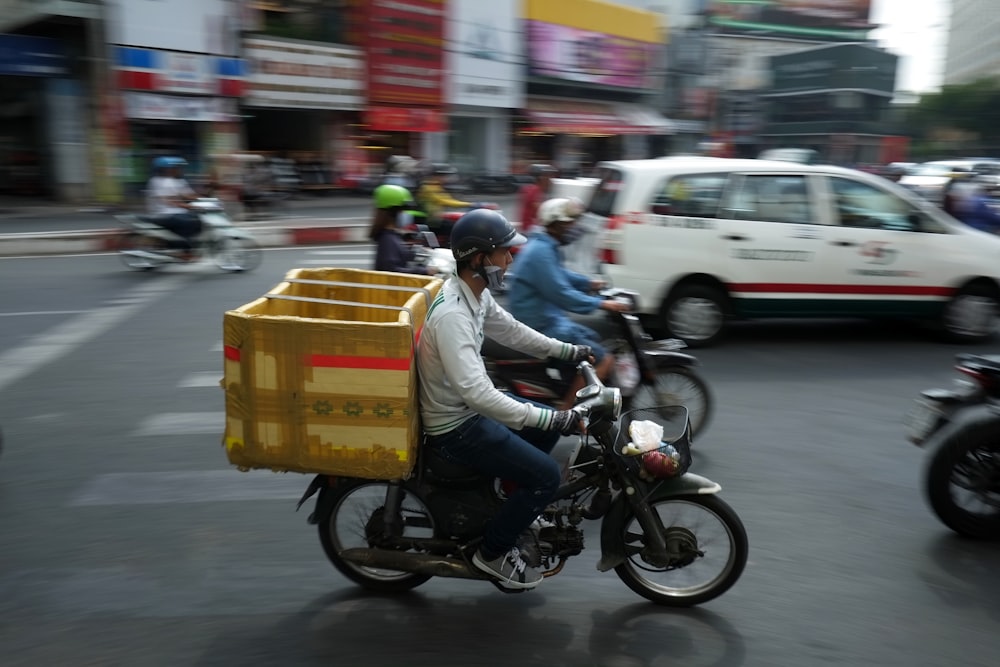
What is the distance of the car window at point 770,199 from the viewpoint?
318 inches

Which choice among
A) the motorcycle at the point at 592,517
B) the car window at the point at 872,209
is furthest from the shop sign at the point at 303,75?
the motorcycle at the point at 592,517

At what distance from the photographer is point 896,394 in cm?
683

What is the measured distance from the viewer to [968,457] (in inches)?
166

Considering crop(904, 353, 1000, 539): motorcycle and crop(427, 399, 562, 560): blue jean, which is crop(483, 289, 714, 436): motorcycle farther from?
crop(427, 399, 562, 560): blue jean

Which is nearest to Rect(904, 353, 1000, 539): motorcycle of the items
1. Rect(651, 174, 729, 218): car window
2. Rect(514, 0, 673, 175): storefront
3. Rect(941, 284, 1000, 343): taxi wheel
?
Rect(651, 174, 729, 218): car window

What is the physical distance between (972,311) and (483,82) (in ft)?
84.2

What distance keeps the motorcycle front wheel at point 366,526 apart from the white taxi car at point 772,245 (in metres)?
4.80

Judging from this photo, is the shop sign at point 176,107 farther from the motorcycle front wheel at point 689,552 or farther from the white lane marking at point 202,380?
the motorcycle front wheel at point 689,552

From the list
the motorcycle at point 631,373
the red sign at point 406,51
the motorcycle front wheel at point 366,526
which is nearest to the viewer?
the motorcycle front wheel at point 366,526

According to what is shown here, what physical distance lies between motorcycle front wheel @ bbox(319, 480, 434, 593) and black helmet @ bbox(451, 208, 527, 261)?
1.06 metres

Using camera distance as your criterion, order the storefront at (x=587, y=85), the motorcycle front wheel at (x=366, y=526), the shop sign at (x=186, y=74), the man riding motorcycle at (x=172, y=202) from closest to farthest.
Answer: the motorcycle front wheel at (x=366, y=526) → the man riding motorcycle at (x=172, y=202) → the shop sign at (x=186, y=74) → the storefront at (x=587, y=85)

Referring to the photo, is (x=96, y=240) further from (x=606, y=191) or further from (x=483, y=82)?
(x=483, y=82)

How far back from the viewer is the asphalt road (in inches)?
131

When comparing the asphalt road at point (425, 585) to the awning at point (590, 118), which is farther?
the awning at point (590, 118)
